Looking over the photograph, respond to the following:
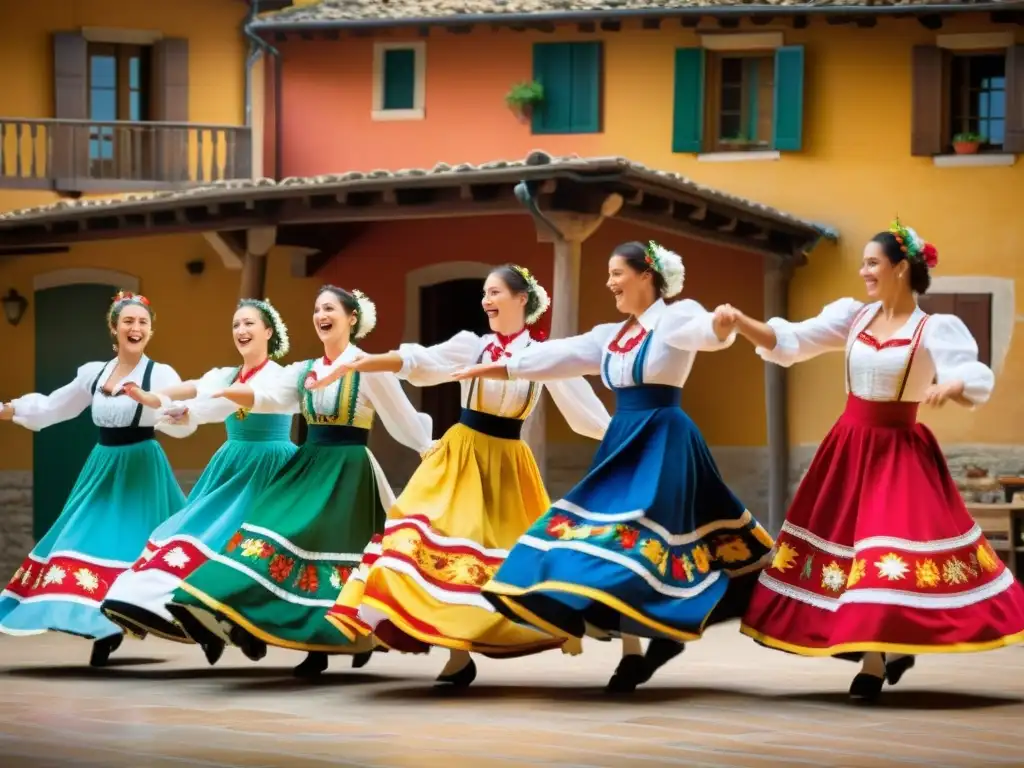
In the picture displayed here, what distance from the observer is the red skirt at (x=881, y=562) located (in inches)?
262

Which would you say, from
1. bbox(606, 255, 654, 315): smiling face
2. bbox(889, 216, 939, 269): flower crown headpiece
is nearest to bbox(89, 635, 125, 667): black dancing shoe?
bbox(606, 255, 654, 315): smiling face

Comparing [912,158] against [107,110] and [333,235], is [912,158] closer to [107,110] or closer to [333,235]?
[333,235]

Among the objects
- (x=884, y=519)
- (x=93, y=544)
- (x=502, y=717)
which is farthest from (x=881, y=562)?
(x=93, y=544)

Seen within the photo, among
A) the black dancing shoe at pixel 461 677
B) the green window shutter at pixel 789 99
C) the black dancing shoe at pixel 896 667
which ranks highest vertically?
the green window shutter at pixel 789 99

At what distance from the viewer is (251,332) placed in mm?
8719

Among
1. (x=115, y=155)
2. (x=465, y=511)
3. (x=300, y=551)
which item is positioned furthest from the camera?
(x=115, y=155)

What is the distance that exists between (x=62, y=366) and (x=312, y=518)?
10185mm

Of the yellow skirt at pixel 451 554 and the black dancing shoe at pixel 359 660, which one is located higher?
the yellow skirt at pixel 451 554

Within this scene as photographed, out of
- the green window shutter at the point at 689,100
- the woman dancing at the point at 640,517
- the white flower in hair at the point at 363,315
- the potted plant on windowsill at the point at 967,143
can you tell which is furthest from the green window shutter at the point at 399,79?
the woman dancing at the point at 640,517

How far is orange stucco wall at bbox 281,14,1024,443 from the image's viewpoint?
16391 mm

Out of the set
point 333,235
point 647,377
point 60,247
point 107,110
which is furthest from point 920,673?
point 107,110

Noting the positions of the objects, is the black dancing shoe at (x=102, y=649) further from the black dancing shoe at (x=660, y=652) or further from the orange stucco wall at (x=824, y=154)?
the orange stucco wall at (x=824, y=154)

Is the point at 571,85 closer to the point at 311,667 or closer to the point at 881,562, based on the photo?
the point at 311,667

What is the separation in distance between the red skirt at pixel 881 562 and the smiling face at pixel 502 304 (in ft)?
4.77
